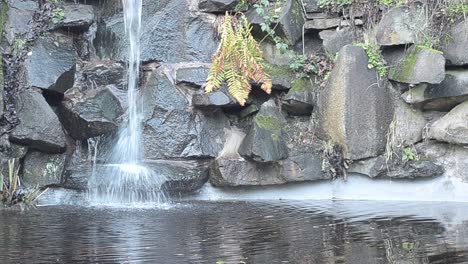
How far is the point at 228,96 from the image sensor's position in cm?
988

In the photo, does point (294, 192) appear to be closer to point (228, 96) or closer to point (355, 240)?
point (228, 96)

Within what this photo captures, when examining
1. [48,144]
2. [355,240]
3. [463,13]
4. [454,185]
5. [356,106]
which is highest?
[463,13]

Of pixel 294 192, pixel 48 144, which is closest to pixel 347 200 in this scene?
pixel 294 192

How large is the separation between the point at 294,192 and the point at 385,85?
215 centimetres

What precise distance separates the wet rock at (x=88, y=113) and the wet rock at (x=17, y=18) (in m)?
1.28

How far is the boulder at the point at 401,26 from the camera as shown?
955 centimetres

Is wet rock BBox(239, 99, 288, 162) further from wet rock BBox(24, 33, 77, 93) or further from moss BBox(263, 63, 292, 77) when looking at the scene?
wet rock BBox(24, 33, 77, 93)

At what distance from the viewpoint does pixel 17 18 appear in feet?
33.2

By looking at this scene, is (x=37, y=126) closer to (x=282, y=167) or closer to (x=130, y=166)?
(x=130, y=166)

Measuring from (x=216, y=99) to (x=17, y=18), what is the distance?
11.4 ft

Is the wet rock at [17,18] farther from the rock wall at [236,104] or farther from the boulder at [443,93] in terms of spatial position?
the boulder at [443,93]

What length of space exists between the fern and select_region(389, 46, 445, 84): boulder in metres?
2.08

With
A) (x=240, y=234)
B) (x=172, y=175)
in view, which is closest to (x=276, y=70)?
(x=172, y=175)

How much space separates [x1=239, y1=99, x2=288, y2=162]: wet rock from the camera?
30.5ft
